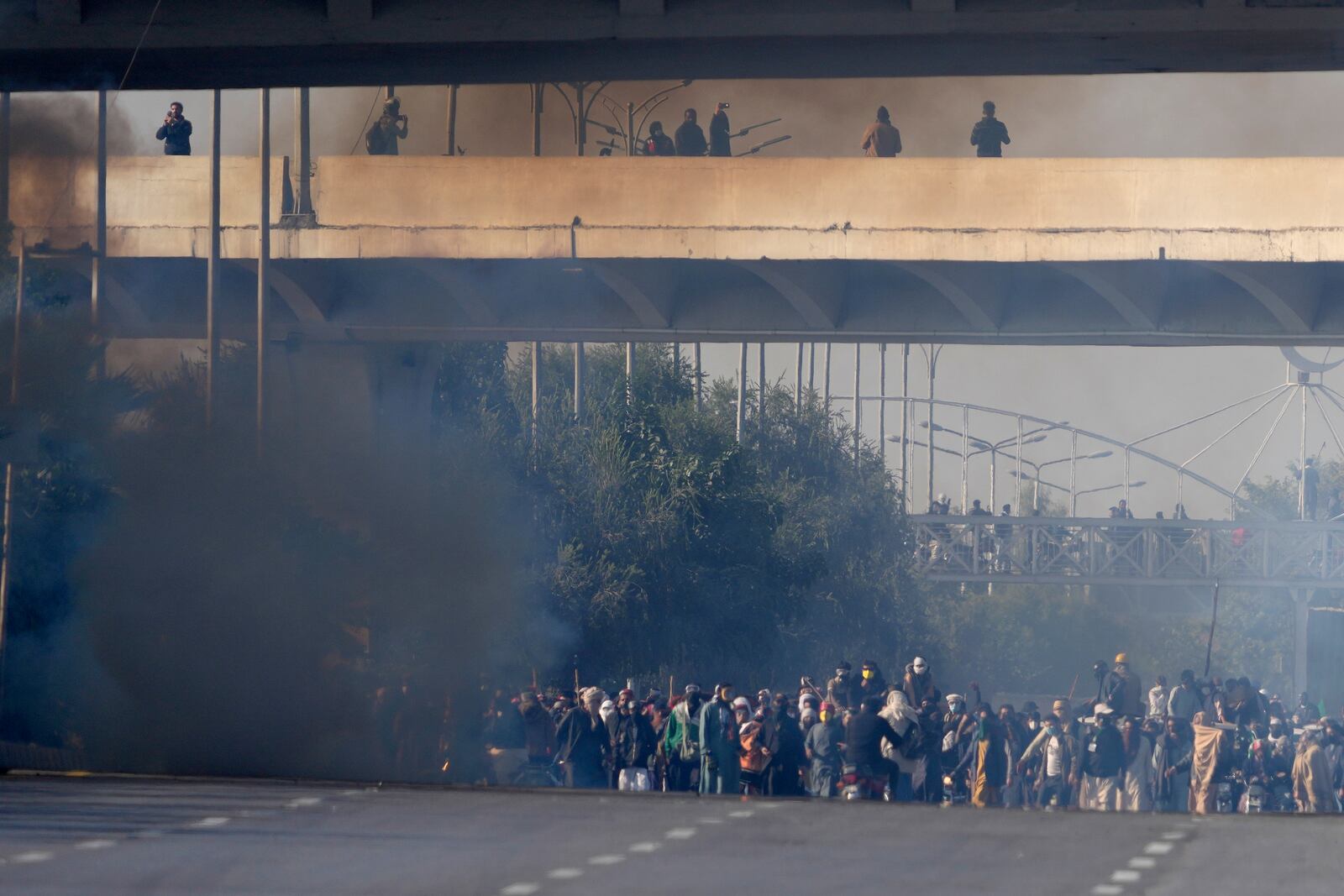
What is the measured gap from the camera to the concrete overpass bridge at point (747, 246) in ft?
71.2

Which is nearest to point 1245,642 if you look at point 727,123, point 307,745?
point 727,123

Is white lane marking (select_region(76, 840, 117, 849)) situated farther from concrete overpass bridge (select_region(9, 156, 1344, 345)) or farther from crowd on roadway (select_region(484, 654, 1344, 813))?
concrete overpass bridge (select_region(9, 156, 1344, 345))

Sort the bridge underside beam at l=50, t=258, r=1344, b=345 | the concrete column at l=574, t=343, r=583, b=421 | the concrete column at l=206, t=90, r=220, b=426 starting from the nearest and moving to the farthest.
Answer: the bridge underside beam at l=50, t=258, r=1344, b=345
the concrete column at l=206, t=90, r=220, b=426
the concrete column at l=574, t=343, r=583, b=421

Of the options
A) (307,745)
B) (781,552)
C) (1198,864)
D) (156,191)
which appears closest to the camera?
(1198,864)

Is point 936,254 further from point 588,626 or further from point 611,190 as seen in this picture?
point 588,626

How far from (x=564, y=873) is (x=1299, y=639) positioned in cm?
6645

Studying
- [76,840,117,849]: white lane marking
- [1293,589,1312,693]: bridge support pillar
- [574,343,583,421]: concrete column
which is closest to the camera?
[76,840,117,849]: white lane marking

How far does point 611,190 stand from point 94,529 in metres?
6.79

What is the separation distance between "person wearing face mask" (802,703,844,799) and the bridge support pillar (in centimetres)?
4689

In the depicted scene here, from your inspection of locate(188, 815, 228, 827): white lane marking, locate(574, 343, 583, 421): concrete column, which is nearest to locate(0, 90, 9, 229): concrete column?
A: locate(188, 815, 228, 827): white lane marking

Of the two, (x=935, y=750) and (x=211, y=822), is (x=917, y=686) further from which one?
(x=211, y=822)

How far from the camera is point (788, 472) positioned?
47031 millimetres

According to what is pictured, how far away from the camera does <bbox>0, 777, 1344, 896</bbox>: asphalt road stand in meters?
9.70

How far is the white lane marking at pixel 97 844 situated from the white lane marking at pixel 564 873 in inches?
95.9
